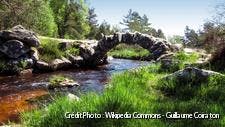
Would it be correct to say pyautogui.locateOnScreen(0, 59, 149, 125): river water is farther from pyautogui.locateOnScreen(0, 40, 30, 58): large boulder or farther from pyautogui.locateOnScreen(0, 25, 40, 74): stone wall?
pyautogui.locateOnScreen(0, 40, 30, 58): large boulder

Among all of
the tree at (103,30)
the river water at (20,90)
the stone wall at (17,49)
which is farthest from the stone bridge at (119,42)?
the tree at (103,30)

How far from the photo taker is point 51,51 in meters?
38.2

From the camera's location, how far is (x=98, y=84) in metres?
25.5

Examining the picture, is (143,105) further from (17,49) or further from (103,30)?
(103,30)

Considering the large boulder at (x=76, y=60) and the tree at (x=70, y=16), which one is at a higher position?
the tree at (x=70, y=16)

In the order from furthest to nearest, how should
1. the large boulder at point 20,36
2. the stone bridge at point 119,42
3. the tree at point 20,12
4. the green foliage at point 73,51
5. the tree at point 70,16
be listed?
the tree at point 70,16
the green foliage at point 73,51
the stone bridge at point 119,42
the tree at point 20,12
the large boulder at point 20,36

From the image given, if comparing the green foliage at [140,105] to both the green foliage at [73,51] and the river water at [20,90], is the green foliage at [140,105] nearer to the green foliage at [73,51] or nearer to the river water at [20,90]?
→ the river water at [20,90]

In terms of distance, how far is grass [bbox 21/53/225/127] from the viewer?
825 cm

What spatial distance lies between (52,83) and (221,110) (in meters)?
16.2

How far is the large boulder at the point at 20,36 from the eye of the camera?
115ft

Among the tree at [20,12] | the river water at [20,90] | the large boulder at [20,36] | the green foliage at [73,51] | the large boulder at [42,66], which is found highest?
the tree at [20,12]

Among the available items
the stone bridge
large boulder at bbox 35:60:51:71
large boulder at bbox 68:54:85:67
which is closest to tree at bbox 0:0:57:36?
large boulder at bbox 35:60:51:71

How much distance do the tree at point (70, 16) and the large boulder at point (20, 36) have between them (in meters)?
33.4

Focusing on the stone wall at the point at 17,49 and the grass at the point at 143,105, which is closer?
the grass at the point at 143,105
